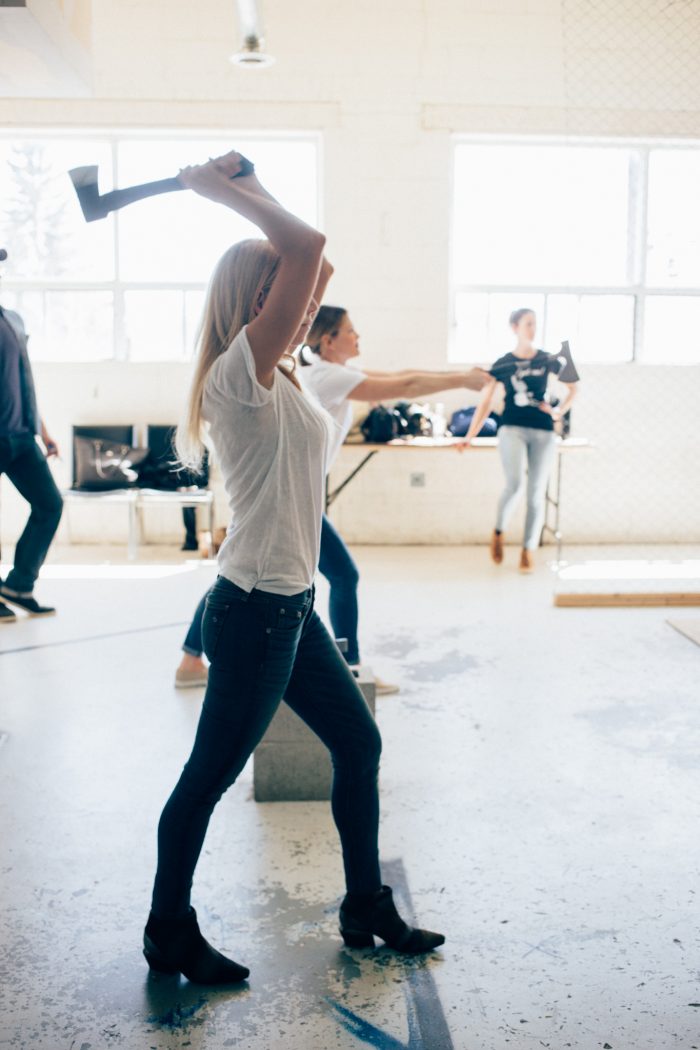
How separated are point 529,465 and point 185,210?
308 centimetres

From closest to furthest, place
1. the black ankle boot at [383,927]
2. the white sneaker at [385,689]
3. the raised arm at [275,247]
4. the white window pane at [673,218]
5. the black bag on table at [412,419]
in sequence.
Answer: the raised arm at [275,247]
the black ankle boot at [383,927]
the white sneaker at [385,689]
the black bag on table at [412,419]
the white window pane at [673,218]

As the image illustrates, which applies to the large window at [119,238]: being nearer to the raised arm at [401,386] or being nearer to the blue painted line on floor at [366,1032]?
the raised arm at [401,386]

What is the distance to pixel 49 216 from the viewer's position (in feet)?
24.8

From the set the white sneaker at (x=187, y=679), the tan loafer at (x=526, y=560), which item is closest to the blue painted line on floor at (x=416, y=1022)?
the white sneaker at (x=187, y=679)

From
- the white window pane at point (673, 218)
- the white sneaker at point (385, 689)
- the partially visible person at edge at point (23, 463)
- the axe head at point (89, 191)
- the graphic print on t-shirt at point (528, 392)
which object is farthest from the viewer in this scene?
the white window pane at point (673, 218)

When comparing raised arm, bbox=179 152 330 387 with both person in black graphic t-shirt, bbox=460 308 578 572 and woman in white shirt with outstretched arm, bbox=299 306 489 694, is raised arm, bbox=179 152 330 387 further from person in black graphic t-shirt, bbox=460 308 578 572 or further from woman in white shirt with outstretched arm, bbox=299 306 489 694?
person in black graphic t-shirt, bbox=460 308 578 572

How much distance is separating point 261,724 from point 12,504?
6.08m

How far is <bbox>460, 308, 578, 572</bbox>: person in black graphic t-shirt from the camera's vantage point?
639 cm

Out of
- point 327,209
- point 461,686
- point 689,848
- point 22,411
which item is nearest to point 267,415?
point 689,848

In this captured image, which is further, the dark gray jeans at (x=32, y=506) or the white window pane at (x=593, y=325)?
the white window pane at (x=593, y=325)

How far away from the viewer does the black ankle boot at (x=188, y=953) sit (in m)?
2.04

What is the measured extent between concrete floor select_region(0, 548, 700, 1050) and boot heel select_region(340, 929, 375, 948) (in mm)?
22

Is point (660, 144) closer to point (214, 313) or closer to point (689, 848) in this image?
point (689, 848)

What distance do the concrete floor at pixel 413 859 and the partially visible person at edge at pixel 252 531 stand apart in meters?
0.21
